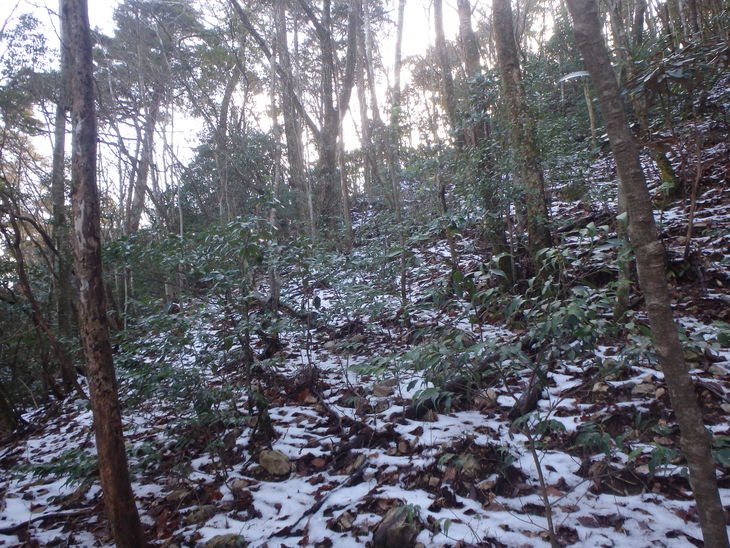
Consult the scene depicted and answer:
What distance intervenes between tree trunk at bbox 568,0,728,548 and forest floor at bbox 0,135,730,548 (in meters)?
0.19

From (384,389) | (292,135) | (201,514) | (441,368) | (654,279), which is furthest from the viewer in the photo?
(292,135)

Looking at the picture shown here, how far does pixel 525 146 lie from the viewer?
15.3ft

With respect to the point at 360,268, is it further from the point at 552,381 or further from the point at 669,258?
Result: the point at 669,258

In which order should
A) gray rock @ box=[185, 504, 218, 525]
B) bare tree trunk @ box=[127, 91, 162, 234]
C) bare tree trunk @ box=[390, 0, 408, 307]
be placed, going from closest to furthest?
gray rock @ box=[185, 504, 218, 525] → bare tree trunk @ box=[390, 0, 408, 307] → bare tree trunk @ box=[127, 91, 162, 234]

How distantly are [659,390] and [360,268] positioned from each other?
3.19 meters

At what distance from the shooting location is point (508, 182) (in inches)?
191

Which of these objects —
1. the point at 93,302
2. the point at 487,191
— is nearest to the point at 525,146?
the point at 487,191

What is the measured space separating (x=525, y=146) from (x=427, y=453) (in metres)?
3.56

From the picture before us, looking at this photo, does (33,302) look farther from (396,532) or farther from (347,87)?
(347,87)

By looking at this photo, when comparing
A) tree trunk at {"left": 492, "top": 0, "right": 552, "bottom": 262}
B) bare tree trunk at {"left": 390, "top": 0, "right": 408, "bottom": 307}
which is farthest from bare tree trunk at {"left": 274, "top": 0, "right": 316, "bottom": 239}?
tree trunk at {"left": 492, "top": 0, "right": 552, "bottom": 262}

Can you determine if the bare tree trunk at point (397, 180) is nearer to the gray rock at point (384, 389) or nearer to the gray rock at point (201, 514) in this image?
the gray rock at point (384, 389)

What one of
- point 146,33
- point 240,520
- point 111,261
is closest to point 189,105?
point 146,33

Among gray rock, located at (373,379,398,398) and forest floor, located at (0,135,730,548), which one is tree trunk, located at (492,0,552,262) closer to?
forest floor, located at (0,135,730,548)

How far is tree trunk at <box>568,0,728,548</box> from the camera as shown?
4.77ft
